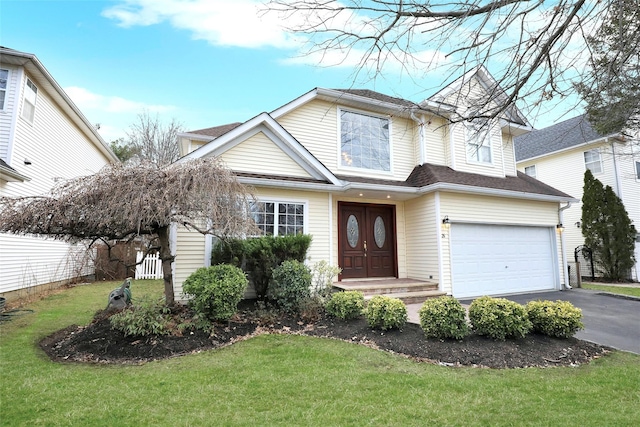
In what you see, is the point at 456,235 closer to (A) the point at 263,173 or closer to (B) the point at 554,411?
(A) the point at 263,173

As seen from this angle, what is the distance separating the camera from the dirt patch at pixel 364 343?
4.62 meters

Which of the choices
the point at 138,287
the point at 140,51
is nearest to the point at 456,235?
the point at 138,287

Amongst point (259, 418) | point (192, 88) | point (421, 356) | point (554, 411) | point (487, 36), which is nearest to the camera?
point (259, 418)

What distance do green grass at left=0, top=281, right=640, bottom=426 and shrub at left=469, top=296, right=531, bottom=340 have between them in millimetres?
906

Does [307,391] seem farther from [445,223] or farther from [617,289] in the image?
[617,289]

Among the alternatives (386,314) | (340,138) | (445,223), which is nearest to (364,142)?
(340,138)

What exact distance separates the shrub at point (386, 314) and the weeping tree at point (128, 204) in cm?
271

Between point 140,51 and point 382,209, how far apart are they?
936 centimetres

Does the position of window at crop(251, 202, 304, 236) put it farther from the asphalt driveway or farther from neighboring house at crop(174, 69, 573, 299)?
the asphalt driveway

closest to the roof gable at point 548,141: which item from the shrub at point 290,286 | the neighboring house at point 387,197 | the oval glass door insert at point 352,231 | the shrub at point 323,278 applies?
the neighboring house at point 387,197

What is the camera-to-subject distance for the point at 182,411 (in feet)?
10.3

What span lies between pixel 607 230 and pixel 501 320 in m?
12.9

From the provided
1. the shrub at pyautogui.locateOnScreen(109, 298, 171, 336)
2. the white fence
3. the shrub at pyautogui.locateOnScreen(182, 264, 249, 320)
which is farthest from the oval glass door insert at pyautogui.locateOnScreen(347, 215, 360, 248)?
the white fence

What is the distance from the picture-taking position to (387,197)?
10305 mm
